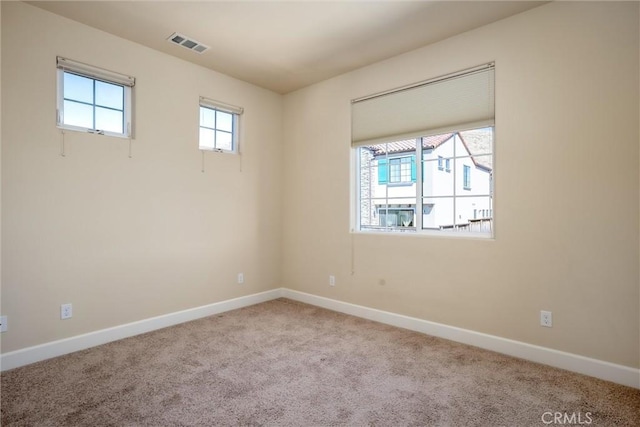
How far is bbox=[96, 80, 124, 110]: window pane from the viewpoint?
310cm

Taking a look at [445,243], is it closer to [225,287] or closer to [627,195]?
[627,195]

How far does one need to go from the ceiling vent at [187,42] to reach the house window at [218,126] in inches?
22.2

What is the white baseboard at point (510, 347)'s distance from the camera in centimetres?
234

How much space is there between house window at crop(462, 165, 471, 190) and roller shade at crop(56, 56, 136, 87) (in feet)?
10.6

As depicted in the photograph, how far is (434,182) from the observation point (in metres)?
3.40

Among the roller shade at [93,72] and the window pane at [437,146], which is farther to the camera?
the window pane at [437,146]

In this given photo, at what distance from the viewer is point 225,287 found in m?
4.03

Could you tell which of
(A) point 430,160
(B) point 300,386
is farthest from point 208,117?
(B) point 300,386

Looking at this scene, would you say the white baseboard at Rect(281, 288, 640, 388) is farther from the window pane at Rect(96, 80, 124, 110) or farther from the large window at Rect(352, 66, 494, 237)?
the window pane at Rect(96, 80, 124, 110)

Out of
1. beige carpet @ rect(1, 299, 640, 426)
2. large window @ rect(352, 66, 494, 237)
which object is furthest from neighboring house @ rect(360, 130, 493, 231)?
beige carpet @ rect(1, 299, 640, 426)

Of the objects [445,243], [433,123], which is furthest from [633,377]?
[433,123]

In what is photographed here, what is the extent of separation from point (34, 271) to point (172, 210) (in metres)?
1.22

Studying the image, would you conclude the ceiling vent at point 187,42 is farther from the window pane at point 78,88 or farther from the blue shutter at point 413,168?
the blue shutter at point 413,168

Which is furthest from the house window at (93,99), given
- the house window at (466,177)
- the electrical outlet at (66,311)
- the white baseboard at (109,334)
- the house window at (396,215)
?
the house window at (466,177)
